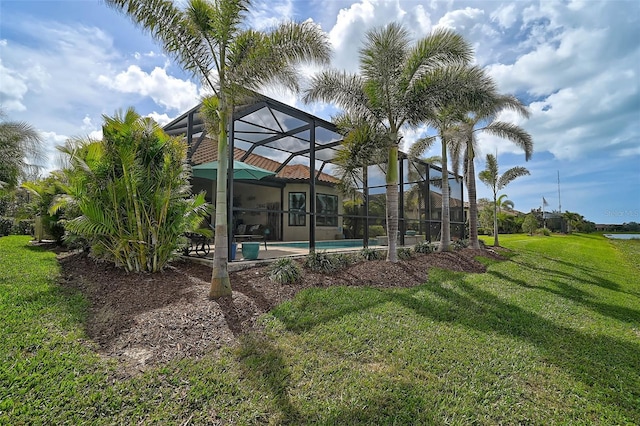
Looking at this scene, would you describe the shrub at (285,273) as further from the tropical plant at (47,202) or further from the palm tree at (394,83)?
the tropical plant at (47,202)

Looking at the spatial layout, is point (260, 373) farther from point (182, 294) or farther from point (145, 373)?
point (182, 294)

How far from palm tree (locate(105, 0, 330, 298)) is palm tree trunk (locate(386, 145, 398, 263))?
4206mm

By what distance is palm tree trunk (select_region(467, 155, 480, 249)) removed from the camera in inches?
543

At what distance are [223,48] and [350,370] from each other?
5.32 meters

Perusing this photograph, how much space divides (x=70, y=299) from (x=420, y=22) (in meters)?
10.7

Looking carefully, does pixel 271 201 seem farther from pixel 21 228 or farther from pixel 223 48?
pixel 21 228

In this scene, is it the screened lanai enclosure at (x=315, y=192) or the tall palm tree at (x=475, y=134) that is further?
the tall palm tree at (x=475, y=134)

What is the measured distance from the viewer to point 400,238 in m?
12.7

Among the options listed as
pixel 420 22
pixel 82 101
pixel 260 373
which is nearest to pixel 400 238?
pixel 420 22

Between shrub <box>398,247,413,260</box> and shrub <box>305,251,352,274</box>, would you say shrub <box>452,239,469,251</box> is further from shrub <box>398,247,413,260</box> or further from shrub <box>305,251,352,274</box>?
shrub <box>305,251,352,274</box>

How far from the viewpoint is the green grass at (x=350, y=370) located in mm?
2393

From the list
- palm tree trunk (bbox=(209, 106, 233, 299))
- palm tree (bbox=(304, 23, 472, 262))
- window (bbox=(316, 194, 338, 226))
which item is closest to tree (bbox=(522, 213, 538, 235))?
window (bbox=(316, 194, 338, 226))

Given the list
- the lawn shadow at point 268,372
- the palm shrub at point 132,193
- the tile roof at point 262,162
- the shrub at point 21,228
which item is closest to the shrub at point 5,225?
the shrub at point 21,228

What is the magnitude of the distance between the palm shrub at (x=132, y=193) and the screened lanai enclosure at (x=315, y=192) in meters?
3.16
